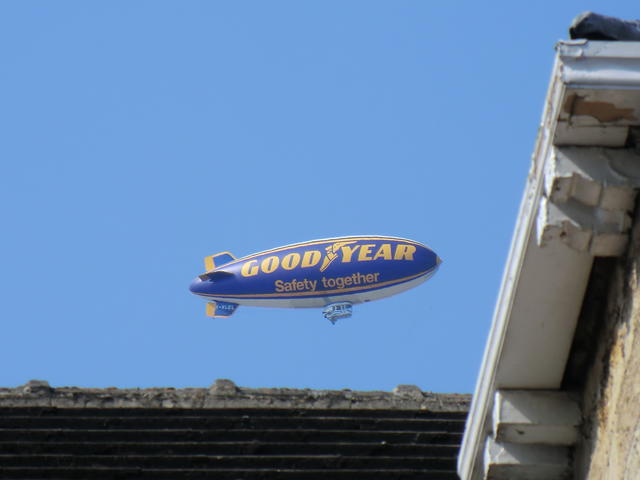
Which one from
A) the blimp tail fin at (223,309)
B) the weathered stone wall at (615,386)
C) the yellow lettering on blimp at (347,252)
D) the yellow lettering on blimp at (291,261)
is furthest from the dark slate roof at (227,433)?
the blimp tail fin at (223,309)

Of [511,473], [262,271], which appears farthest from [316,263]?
[511,473]

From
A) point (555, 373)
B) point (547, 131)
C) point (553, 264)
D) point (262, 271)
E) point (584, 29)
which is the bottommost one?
point (555, 373)

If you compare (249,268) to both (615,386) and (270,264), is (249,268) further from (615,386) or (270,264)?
(615,386)

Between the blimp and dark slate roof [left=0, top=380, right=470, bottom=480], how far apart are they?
129ft

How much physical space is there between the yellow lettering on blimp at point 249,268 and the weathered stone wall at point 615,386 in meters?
44.5

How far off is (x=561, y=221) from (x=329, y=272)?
146 ft

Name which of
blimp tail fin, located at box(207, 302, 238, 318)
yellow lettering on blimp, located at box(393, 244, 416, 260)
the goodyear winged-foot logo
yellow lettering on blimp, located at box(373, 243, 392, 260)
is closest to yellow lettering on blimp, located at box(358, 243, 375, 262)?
yellow lettering on blimp, located at box(373, 243, 392, 260)

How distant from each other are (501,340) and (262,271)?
145 feet

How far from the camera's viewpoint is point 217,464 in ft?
29.5

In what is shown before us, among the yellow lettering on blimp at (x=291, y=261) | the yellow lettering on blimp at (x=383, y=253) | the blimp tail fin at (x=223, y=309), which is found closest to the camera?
the yellow lettering on blimp at (x=383, y=253)

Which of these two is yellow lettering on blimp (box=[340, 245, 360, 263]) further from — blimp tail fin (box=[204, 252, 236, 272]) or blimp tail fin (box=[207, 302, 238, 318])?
blimp tail fin (box=[204, 252, 236, 272])

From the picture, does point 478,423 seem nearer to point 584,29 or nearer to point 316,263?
point 584,29

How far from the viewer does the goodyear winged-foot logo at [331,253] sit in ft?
164

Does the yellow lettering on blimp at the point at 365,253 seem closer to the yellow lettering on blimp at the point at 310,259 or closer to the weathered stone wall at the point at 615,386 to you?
the yellow lettering on blimp at the point at 310,259
